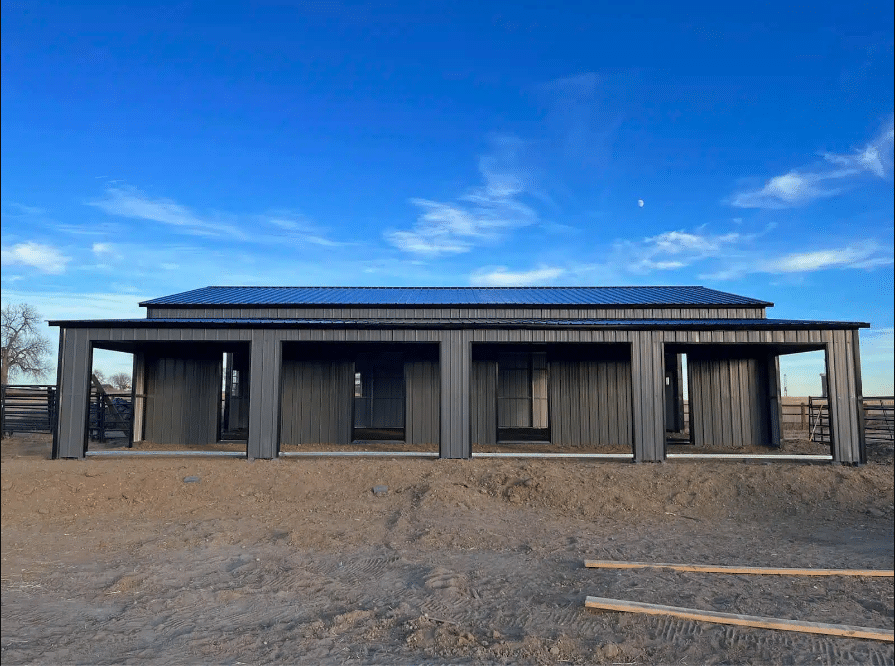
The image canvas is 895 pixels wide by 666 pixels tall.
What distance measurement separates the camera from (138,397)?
52.0 ft

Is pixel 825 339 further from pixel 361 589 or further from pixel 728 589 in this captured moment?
pixel 361 589

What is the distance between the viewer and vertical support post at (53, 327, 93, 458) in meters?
12.5

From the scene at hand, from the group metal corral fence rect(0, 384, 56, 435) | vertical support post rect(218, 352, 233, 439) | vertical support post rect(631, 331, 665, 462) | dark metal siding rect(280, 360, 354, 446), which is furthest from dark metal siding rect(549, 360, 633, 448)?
metal corral fence rect(0, 384, 56, 435)

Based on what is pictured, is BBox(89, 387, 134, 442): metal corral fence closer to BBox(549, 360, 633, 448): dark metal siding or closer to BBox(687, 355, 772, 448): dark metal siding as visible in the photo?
BBox(549, 360, 633, 448): dark metal siding

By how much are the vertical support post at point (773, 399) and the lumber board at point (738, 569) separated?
9.99 metres

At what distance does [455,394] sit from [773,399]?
8934mm

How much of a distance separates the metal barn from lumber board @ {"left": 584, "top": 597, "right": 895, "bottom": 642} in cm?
742

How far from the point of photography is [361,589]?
6309 millimetres

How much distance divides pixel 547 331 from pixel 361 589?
25.9 feet

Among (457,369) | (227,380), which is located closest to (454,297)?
(457,369)

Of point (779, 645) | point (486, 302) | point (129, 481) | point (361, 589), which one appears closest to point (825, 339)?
point (486, 302)

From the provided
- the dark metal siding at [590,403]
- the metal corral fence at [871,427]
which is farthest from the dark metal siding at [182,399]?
the metal corral fence at [871,427]

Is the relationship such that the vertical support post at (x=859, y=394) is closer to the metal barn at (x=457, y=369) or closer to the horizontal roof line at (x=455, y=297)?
the metal barn at (x=457, y=369)

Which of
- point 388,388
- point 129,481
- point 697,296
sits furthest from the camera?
point 697,296
